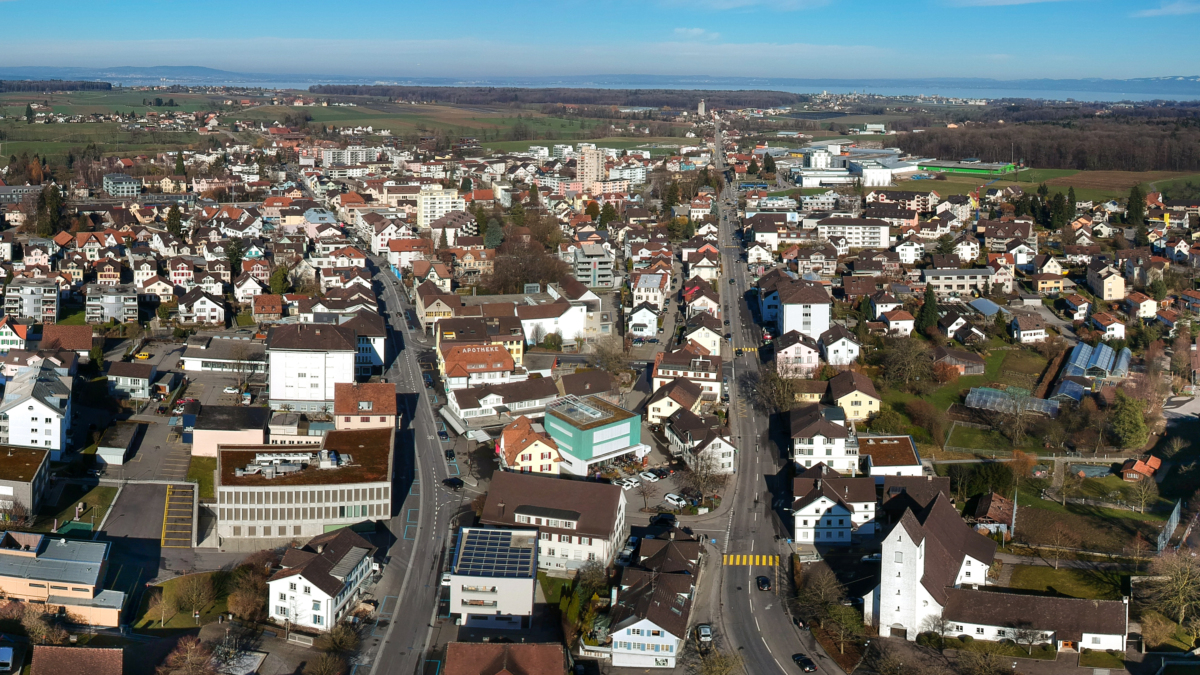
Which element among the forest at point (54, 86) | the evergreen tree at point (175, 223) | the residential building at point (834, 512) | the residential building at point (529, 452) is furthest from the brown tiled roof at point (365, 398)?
the forest at point (54, 86)

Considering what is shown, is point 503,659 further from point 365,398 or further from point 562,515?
point 365,398

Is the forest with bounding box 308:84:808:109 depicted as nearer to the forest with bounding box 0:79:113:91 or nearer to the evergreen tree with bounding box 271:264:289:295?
the forest with bounding box 0:79:113:91

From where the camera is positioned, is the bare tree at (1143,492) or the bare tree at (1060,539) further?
the bare tree at (1143,492)

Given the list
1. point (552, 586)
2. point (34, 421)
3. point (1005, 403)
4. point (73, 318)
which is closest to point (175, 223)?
point (73, 318)

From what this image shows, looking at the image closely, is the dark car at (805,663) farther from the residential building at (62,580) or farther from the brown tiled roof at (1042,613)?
the residential building at (62,580)

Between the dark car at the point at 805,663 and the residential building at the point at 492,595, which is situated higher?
the residential building at the point at 492,595

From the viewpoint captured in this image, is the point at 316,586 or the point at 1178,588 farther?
the point at 1178,588
